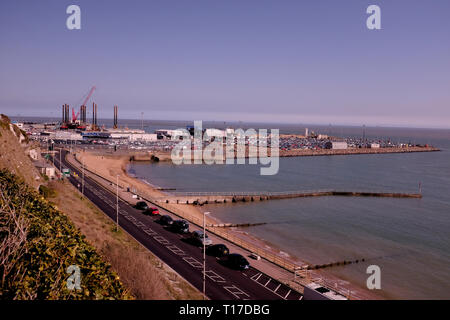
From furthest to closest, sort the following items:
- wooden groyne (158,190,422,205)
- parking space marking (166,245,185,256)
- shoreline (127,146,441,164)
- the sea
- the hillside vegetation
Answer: shoreline (127,146,441,164)
wooden groyne (158,190,422,205)
the sea
the hillside vegetation
parking space marking (166,245,185,256)

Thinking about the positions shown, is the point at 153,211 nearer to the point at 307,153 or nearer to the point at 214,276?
the point at 214,276

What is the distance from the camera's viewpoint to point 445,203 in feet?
189

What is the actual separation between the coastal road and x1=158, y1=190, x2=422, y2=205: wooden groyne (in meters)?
17.7

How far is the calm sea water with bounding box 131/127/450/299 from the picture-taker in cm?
3017

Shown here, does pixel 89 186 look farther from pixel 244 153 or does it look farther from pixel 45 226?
pixel 244 153

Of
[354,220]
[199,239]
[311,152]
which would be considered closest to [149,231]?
[199,239]

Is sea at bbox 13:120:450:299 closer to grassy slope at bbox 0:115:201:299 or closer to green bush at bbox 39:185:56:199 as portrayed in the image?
grassy slope at bbox 0:115:201:299

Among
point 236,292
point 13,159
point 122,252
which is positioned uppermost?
point 13,159

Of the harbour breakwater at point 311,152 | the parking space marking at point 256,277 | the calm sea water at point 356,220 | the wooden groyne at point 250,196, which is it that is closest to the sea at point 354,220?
the calm sea water at point 356,220

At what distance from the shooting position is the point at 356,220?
152ft

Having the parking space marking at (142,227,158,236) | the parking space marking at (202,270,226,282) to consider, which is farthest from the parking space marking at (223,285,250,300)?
the parking space marking at (142,227,158,236)

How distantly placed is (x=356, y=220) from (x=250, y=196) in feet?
56.7

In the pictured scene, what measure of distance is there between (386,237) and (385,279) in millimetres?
11900

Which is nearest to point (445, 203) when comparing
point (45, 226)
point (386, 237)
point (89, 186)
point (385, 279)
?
point (386, 237)
